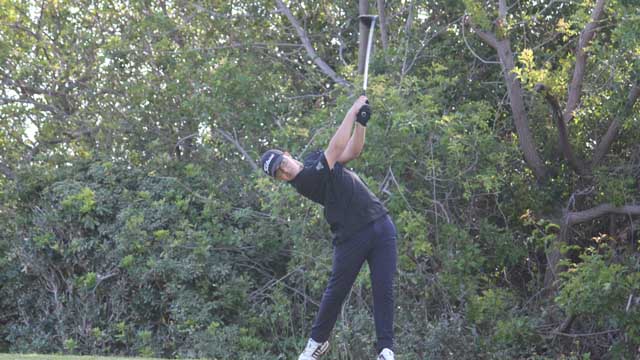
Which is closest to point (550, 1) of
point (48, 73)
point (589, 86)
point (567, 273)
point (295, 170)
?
point (589, 86)

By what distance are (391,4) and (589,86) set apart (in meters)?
3.23

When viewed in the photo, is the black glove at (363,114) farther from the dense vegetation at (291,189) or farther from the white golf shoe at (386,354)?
the dense vegetation at (291,189)

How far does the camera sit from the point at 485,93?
44.7 ft

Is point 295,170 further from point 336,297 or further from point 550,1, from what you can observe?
point 550,1

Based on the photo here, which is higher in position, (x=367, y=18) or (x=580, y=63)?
(x=367, y=18)

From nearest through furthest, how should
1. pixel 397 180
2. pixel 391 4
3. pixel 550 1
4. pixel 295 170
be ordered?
pixel 295 170
pixel 397 180
pixel 550 1
pixel 391 4

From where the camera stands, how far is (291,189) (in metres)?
12.5

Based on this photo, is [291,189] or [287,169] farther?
[291,189]

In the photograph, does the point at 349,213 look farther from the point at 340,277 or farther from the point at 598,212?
the point at 598,212

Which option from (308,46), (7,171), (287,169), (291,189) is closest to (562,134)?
(291,189)

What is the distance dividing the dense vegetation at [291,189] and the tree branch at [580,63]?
0.03 meters

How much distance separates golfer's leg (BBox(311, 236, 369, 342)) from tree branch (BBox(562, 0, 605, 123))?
208 inches

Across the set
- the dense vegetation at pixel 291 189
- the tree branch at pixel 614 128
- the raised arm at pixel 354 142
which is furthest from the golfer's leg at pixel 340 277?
the tree branch at pixel 614 128

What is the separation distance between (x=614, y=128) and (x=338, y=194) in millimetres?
5797
